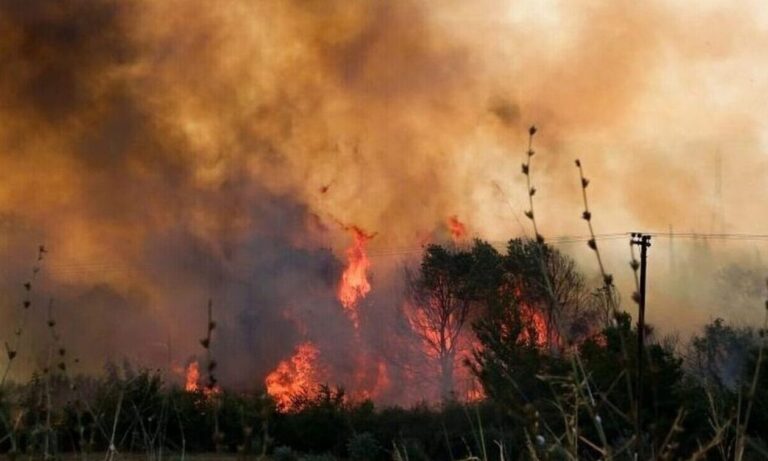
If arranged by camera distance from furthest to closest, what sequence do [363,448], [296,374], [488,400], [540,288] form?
1. [296,374]
2. [540,288]
3. [488,400]
4. [363,448]

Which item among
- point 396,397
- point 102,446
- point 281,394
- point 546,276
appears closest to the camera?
point 546,276

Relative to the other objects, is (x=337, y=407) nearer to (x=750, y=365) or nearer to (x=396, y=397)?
(x=396, y=397)

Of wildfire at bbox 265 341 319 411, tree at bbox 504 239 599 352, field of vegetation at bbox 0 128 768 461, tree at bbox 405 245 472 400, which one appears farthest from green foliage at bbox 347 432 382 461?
tree at bbox 405 245 472 400

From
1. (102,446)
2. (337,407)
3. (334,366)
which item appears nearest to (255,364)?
(334,366)

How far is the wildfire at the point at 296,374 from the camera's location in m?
52.7

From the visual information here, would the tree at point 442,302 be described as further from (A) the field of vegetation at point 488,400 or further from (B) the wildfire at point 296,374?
(B) the wildfire at point 296,374

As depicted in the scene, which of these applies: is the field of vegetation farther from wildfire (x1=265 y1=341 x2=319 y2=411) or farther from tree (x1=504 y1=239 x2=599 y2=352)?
wildfire (x1=265 y1=341 x2=319 y2=411)

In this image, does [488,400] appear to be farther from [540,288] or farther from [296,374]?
[296,374]

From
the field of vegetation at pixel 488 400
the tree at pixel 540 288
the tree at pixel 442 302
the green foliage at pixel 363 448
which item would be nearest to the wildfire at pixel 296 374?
the field of vegetation at pixel 488 400

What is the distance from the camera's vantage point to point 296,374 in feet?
187

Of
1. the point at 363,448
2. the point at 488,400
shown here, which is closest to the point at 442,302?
the point at 488,400

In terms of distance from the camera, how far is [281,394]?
5175 centimetres

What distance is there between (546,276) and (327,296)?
60.4m

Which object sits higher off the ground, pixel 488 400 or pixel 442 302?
pixel 442 302
